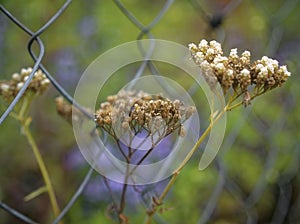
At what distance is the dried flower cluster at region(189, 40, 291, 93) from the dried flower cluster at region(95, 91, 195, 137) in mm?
41

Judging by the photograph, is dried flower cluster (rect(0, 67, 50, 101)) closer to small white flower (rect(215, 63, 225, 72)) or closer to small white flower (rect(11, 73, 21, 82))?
small white flower (rect(11, 73, 21, 82))

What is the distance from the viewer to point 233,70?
1.48ft

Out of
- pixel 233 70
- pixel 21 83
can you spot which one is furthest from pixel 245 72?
pixel 21 83

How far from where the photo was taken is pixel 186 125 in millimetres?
664

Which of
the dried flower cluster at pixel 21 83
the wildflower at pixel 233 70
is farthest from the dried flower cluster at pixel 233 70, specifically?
the dried flower cluster at pixel 21 83

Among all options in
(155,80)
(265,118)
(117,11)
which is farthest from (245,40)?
(155,80)

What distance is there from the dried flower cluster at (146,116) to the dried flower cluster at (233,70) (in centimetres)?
4

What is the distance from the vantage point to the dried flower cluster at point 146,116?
0.45m

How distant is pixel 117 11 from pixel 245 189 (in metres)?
0.59

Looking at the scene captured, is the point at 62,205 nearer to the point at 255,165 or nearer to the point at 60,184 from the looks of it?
the point at 60,184

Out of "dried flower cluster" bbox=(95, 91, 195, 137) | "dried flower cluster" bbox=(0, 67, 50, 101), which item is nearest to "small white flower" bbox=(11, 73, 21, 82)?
"dried flower cluster" bbox=(0, 67, 50, 101)

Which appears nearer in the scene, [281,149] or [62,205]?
[62,205]

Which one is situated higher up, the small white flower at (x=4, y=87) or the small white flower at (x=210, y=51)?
the small white flower at (x=4, y=87)

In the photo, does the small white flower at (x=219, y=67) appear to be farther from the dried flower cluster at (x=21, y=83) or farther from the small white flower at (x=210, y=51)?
the dried flower cluster at (x=21, y=83)
